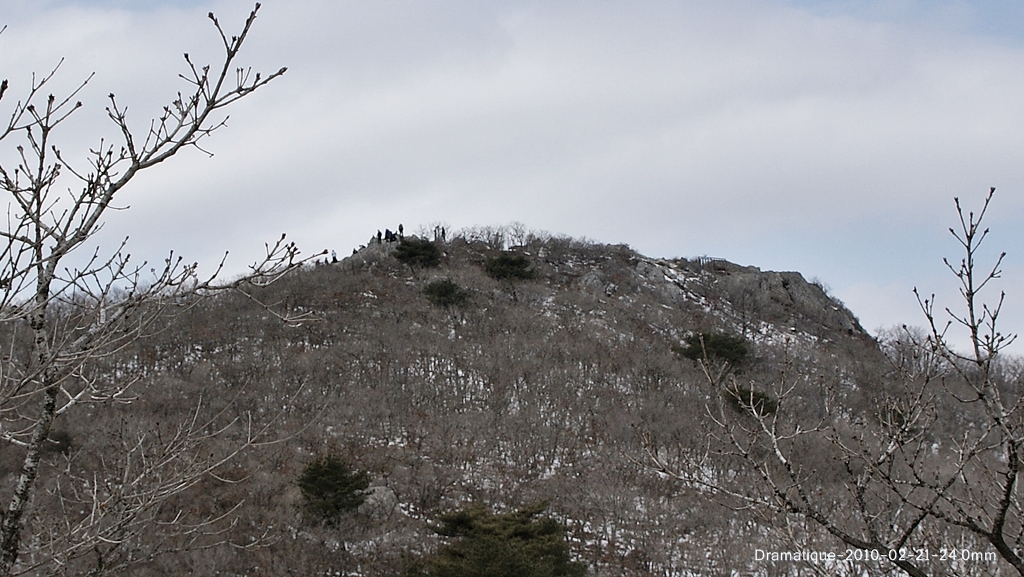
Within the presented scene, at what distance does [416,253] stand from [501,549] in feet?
91.9

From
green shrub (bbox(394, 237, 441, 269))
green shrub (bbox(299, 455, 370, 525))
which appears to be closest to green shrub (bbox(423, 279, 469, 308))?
green shrub (bbox(394, 237, 441, 269))

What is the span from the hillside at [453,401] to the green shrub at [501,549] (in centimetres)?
213

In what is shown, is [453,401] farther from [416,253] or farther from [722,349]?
[416,253]

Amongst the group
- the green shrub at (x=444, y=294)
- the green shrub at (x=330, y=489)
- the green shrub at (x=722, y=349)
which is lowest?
the green shrub at (x=330, y=489)

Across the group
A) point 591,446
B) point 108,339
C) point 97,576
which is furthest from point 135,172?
point 591,446

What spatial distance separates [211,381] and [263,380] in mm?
1642

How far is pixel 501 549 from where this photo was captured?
37.0ft

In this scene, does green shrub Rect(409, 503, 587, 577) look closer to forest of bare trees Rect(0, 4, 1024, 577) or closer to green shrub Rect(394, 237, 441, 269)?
forest of bare trees Rect(0, 4, 1024, 577)

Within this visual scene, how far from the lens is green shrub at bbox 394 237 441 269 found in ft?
125

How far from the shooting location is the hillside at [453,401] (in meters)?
16.5

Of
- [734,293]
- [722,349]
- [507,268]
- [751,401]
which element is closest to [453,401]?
[722,349]

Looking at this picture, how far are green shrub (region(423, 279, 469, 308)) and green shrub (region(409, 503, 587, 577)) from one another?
63.5 ft

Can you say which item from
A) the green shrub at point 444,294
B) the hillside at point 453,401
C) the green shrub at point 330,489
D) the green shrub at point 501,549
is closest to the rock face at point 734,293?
the hillside at point 453,401

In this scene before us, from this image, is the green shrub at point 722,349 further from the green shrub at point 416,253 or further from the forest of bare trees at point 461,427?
the green shrub at point 416,253
